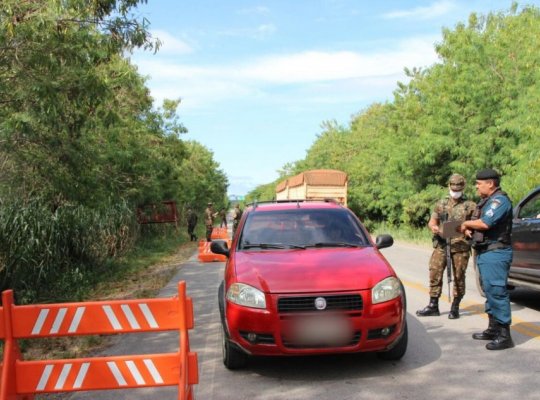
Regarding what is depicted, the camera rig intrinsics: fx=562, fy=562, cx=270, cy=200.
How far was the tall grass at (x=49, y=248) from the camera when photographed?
987 cm

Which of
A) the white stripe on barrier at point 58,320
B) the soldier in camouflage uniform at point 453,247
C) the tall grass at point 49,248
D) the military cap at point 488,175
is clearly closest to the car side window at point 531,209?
the soldier in camouflage uniform at point 453,247

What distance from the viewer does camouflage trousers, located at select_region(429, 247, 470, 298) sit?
7.32 metres

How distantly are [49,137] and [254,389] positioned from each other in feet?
21.5

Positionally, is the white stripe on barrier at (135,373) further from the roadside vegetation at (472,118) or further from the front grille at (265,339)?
the roadside vegetation at (472,118)

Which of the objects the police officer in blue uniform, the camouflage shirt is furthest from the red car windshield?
the camouflage shirt

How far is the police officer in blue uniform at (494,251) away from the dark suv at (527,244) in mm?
1634

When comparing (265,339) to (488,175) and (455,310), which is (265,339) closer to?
(488,175)

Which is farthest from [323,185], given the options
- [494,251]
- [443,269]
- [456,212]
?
[494,251]

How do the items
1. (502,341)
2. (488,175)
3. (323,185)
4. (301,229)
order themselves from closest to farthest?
(502,341) < (488,175) < (301,229) < (323,185)

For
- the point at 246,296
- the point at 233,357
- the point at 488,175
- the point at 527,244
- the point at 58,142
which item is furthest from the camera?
the point at 58,142

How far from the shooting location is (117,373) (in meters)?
3.91

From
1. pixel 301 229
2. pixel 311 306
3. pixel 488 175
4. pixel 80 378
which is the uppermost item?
pixel 488 175

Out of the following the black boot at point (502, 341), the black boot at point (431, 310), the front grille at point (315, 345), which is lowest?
the black boot at point (431, 310)

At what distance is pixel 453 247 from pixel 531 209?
1.79 m
